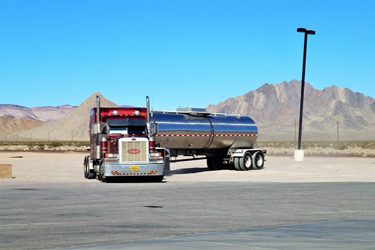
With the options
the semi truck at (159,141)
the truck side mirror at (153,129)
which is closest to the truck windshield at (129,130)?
the semi truck at (159,141)

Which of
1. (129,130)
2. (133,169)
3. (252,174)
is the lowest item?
(252,174)

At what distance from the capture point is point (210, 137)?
4262 cm

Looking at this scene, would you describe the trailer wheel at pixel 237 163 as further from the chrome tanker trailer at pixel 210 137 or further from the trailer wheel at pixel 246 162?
the trailer wheel at pixel 246 162

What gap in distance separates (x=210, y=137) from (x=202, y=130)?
84cm

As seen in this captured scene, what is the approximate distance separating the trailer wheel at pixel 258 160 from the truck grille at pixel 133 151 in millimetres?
14448

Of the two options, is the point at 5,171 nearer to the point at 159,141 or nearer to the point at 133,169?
the point at 133,169

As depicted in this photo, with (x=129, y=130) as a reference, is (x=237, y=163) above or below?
below

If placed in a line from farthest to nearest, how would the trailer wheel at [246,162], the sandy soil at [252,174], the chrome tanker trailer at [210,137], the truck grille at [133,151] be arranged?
the trailer wheel at [246,162], the chrome tanker trailer at [210,137], the sandy soil at [252,174], the truck grille at [133,151]

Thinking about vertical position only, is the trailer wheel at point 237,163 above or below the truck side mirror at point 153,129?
below

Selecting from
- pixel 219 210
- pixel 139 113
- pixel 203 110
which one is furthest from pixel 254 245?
pixel 203 110

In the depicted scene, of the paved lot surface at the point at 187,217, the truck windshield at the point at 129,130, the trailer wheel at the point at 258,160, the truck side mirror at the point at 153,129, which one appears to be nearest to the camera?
the paved lot surface at the point at 187,217

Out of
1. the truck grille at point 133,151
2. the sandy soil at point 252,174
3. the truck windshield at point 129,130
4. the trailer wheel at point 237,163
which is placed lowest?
the sandy soil at point 252,174

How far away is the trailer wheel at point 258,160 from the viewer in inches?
→ 1778

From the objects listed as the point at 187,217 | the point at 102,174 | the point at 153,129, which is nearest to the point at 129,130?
the point at 153,129
